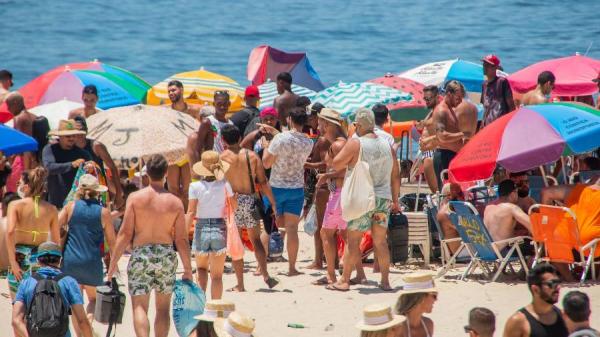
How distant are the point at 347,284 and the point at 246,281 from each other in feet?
2.97

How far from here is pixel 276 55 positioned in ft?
57.9

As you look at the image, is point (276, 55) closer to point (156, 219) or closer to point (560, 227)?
point (560, 227)

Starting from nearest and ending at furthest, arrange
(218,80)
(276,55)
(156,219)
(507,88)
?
1. (156,219)
2. (507,88)
3. (218,80)
4. (276,55)

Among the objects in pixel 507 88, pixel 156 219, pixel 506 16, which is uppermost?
pixel 506 16

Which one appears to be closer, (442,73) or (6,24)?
(442,73)

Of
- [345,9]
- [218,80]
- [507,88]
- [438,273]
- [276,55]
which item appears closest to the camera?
[438,273]

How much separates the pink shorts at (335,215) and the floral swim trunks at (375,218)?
0.22 metres

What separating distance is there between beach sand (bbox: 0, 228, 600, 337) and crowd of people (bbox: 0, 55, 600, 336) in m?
0.17

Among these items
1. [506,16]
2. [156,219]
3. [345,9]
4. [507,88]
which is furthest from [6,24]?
[156,219]

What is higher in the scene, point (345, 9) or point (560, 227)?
point (345, 9)

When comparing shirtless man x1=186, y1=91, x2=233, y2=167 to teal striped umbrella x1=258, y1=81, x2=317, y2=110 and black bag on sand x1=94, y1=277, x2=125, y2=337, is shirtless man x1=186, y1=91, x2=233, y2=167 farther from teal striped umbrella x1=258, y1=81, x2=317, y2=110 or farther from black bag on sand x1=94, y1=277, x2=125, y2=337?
teal striped umbrella x1=258, y1=81, x2=317, y2=110

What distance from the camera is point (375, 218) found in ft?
30.5

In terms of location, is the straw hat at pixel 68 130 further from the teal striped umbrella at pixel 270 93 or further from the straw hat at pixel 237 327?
the teal striped umbrella at pixel 270 93

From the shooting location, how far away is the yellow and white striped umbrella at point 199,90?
47.5ft
